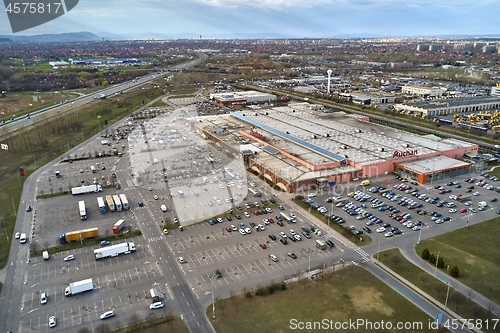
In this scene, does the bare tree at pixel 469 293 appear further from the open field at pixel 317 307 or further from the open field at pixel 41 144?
the open field at pixel 41 144

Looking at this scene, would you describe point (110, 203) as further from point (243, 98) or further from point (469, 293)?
point (243, 98)

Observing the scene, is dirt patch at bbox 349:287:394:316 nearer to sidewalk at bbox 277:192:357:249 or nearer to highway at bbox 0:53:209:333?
sidewalk at bbox 277:192:357:249

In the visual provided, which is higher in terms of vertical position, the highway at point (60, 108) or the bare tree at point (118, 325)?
the highway at point (60, 108)

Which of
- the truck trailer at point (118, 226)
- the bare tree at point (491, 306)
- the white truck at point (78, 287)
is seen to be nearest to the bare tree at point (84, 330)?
the white truck at point (78, 287)

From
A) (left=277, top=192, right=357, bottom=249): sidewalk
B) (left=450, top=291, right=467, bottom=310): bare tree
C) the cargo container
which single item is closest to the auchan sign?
(left=277, top=192, right=357, bottom=249): sidewalk

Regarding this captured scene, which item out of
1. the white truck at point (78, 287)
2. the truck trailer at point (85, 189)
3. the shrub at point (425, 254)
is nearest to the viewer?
the white truck at point (78, 287)

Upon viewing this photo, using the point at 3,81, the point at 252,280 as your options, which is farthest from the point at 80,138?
the point at 3,81
